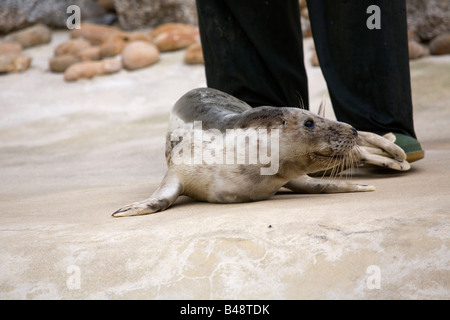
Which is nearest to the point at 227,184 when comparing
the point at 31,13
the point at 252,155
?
the point at 252,155

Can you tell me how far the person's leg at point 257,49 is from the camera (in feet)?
13.4

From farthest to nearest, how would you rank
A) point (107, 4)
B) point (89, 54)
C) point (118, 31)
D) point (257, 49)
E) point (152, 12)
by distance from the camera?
1. point (107, 4)
2. point (152, 12)
3. point (118, 31)
4. point (89, 54)
5. point (257, 49)

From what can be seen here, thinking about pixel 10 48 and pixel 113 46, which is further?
pixel 10 48

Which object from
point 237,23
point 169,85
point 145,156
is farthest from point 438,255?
point 169,85

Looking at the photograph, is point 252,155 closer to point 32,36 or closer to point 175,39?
point 175,39

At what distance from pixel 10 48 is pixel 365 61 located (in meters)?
7.12

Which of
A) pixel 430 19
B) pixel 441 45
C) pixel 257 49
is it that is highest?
pixel 257 49

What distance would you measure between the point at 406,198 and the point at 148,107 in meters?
5.05

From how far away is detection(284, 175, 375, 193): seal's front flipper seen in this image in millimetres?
3171

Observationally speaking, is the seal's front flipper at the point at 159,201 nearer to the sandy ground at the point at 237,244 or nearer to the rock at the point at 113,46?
the sandy ground at the point at 237,244

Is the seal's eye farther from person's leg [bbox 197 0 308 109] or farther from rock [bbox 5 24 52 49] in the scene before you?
rock [bbox 5 24 52 49]

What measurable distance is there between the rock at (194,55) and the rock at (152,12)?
6.24 ft

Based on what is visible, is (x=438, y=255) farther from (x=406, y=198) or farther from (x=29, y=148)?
(x=29, y=148)

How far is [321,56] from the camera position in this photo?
3822 millimetres
